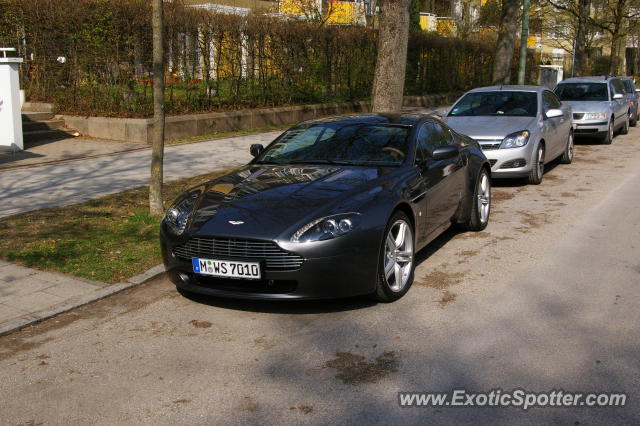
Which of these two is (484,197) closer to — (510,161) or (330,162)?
(330,162)

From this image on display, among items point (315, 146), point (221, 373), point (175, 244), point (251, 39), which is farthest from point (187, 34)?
point (221, 373)

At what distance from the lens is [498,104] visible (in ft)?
42.0

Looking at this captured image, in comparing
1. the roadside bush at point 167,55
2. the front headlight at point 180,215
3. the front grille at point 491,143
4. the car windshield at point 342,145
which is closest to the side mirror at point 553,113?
the front grille at point 491,143

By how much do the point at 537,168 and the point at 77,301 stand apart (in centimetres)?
809

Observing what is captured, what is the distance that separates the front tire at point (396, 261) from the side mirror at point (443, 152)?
880 millimetres

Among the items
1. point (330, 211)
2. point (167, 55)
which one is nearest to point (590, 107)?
point (167, 55)

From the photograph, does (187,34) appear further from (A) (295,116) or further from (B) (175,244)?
(B) (175,244)

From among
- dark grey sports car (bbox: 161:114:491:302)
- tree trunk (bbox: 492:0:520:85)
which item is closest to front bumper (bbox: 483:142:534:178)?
dark grey sports car (bbox: 161:114:491:302)

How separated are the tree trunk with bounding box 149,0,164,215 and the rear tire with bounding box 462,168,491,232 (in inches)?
144

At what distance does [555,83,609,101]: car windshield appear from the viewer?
18500 mm

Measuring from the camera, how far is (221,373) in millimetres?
4652

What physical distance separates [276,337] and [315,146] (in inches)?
94.8

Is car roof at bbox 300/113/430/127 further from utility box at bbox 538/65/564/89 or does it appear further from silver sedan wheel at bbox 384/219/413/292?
utility box at bbox 538/65/564/89

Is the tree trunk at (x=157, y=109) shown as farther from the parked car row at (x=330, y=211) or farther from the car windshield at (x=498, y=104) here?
the car windshield at (x=498, y=104)
